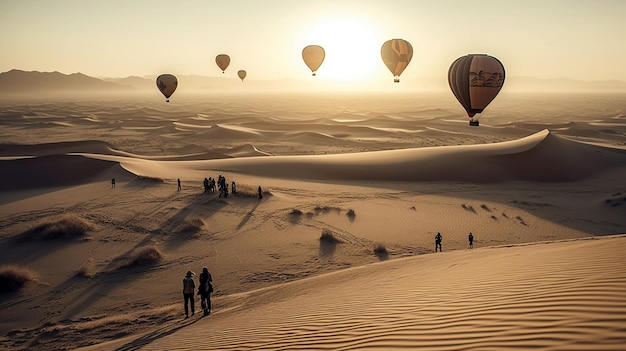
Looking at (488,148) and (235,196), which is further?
(488,148)

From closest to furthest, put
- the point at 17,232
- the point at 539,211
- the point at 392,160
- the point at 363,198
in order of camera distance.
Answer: the point at 17,232 → the point at 539,211 → the point at 363,198 → the point at 392,160

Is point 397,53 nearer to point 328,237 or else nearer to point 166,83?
point 328,237

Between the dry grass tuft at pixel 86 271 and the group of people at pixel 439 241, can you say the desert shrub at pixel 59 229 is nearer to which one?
the dry grass tuft at pixel 86 271

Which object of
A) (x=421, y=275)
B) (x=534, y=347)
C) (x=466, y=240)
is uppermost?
(x=534, y=347)

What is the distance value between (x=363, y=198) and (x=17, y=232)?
14981 millimetres

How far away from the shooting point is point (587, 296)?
17.6 ft

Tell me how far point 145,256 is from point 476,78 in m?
19.8

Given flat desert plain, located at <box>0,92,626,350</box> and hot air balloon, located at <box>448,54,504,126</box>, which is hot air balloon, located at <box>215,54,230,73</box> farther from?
hot air balloon, located at <box>448,54,504,126</box>

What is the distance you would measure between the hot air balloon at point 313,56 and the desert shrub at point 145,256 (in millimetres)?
39949

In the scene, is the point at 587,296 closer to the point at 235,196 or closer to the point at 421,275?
the point at 421,275

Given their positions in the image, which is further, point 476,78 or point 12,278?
point 476,78

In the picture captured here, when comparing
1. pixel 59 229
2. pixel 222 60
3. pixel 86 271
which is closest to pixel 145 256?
pixel 86 271

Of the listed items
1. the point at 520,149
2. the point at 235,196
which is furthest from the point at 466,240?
the point at 520,149

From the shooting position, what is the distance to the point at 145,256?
14.4 metres
